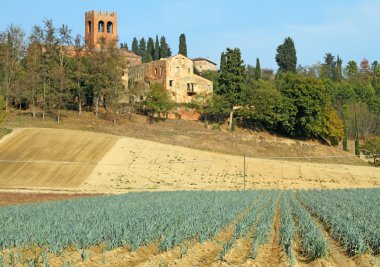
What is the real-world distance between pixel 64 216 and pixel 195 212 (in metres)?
5.57

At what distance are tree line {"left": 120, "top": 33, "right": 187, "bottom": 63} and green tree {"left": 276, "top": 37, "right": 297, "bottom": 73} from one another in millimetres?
24084

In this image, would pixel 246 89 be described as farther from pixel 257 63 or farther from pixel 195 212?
pixel 195 212

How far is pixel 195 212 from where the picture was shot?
25812mm

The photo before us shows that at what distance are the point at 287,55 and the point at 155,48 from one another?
34130 mm

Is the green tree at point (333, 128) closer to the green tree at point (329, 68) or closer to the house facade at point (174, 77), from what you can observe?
the house facade at point (174, 77)

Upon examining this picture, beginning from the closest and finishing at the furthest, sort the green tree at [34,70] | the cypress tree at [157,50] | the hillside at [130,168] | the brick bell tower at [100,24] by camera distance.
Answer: the hillside at [130,168] < the green tree at [34,70] < the brick bell tower at [100,24] < the cypress tree at [157,50]

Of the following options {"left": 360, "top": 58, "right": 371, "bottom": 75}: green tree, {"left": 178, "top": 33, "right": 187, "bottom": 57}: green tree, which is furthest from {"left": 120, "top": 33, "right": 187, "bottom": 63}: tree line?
{"left": 360, "top": 58, "right": 371, "bottom": 75}: green tree

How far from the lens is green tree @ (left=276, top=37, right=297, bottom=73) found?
149 m

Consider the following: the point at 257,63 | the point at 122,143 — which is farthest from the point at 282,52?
the point at 122,143

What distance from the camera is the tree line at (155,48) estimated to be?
14845 cm

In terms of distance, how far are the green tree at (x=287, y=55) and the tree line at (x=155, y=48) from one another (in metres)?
24.1

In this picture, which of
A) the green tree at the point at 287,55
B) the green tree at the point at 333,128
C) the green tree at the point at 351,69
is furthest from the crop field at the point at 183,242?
the green tree at the point at 351,69

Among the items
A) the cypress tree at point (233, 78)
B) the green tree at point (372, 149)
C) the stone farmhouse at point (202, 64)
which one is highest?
the stone farmhouse at point (202, 64)

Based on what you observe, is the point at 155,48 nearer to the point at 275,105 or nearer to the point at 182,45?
the point at 182,45
